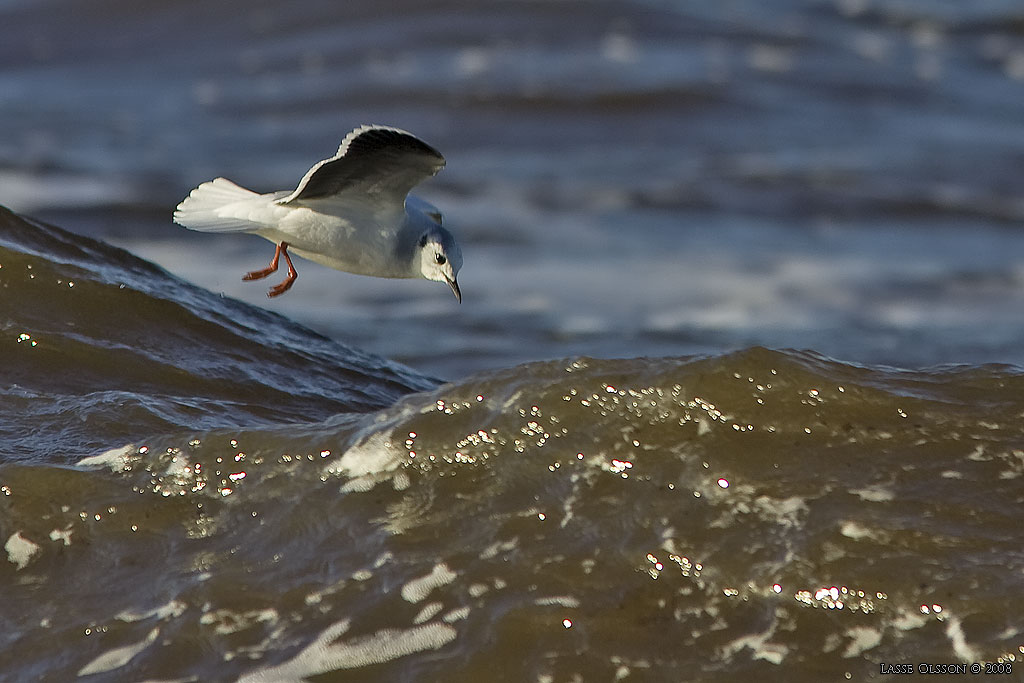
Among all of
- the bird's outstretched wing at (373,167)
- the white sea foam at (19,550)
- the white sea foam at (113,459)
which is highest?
the bird's outstretched wing at (373,167)

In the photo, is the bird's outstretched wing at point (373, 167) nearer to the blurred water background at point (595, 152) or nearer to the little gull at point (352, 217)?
the little gull at point (352, 217)

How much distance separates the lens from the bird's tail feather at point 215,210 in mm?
5426

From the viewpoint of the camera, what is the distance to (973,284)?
12.3 m

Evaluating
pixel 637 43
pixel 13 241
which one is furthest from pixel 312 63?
pixel 13 241

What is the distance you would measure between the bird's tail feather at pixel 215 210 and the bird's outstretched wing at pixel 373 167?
0.65ft

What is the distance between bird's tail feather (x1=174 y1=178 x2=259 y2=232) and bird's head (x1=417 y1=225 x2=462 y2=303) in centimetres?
67

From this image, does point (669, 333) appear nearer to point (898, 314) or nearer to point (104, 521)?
point (898, 314)

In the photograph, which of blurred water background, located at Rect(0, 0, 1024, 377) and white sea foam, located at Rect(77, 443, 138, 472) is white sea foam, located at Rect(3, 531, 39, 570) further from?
blurred water background, located at Rect(0, 0, 1024, 377)

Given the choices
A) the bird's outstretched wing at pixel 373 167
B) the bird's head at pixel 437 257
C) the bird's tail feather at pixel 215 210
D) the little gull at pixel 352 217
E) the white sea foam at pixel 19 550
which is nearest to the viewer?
the white sea foam at pixel 19 550

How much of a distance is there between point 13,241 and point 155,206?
24.3ft

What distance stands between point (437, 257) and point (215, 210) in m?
0.85

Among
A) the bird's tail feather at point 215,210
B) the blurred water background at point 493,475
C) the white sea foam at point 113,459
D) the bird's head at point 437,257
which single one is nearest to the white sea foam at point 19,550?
the blurred water background at point 493,475

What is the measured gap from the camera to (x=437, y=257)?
5.72 meters

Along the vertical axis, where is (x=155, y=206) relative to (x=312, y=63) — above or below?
below
